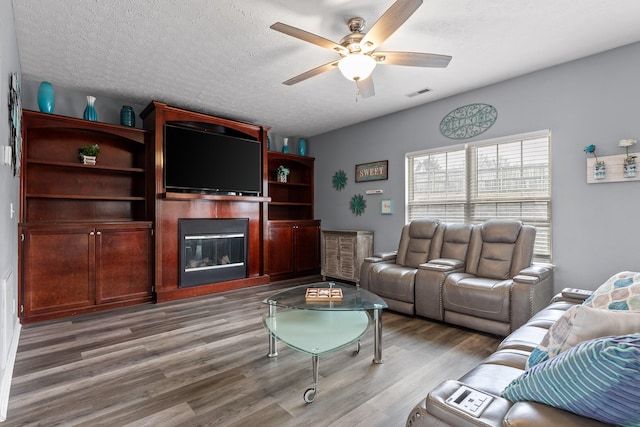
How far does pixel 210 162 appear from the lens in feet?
14.9

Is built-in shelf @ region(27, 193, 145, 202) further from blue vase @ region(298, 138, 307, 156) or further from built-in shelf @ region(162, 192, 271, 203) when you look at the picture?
blue vase @ region(298, 138, 307, 156)

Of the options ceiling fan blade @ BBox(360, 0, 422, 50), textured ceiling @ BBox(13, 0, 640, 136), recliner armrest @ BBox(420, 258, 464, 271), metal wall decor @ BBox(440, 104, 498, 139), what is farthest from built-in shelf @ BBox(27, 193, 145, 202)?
metal wall decor @ BBox(440, 104, 498, 139)

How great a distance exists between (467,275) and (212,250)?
3380mm

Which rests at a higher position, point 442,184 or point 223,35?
point 223,35

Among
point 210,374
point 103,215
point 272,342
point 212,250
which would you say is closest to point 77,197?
point 103,215

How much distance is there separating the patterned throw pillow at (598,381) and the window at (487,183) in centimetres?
312

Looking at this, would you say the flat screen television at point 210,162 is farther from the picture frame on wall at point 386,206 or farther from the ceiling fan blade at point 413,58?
the ceiling fan blade at point 413,58

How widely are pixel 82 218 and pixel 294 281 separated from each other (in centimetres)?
313

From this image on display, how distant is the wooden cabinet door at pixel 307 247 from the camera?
5.75 metres

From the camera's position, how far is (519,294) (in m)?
2.74

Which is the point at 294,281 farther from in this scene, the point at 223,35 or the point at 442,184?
the point at 223,35

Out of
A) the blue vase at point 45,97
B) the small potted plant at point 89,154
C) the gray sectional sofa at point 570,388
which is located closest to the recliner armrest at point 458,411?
the gray sectional sofa at point 570,388

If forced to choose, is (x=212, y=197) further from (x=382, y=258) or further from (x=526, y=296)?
(x=526, y=296)

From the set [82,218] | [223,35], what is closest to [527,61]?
[223,35]
